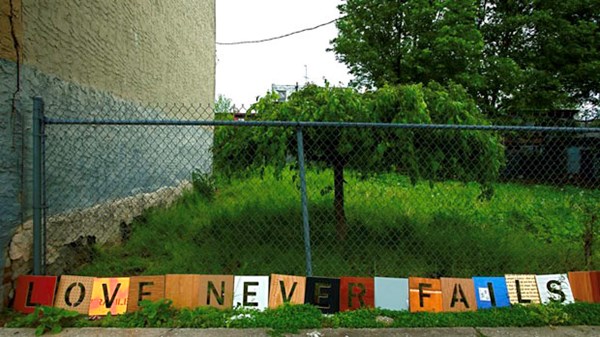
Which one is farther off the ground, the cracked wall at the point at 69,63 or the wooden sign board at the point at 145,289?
the cracked wall at the point at 69,63

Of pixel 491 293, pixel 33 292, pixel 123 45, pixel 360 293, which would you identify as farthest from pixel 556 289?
pixel 123 45

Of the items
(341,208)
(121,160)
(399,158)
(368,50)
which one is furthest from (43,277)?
(368,50)

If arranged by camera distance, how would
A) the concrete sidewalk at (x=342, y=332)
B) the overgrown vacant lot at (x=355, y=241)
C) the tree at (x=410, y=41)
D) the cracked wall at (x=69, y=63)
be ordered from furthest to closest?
the tree at (x=410, y=41), the overgrown vacant lot at (x=355, y=241), the cracked wall at (x=69, y=63), the concrete sidewalk at (x=342, y=332)

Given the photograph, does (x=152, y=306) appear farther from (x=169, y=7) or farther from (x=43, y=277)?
(x=169, y=7)

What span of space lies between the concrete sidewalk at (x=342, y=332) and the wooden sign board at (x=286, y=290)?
33 cm

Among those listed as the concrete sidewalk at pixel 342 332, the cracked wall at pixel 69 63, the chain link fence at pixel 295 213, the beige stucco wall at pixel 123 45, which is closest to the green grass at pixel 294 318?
the concrete sidewalk at pixel 342 332

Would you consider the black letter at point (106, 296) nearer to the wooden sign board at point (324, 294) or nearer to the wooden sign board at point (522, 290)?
the wooden sign board at point (324, 294)

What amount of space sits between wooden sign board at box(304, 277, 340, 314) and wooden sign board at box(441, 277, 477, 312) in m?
0.91

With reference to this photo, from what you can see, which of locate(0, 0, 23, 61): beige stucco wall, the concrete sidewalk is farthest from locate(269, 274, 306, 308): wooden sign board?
locate(0, 0, 23, 61): beige stucco wall

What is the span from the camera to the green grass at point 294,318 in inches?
103

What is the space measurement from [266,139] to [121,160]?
2323 millimetres

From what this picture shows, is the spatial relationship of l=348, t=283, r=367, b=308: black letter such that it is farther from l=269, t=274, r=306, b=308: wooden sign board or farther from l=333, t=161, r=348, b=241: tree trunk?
l=333, t=161, r=348, b=241: tree trunk

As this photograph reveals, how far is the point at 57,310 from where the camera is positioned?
2.65 metres

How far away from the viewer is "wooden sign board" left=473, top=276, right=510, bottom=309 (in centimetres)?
293
